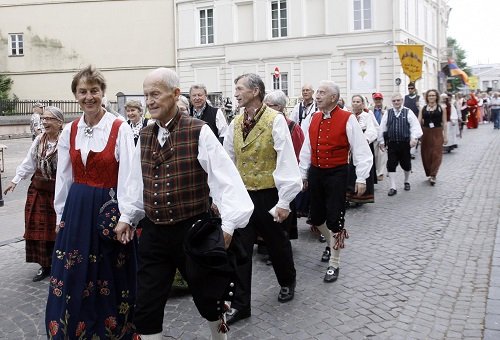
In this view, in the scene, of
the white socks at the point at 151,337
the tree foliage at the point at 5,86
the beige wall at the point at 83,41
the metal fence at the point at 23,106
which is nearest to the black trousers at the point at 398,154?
the white socks at the point at 151,337

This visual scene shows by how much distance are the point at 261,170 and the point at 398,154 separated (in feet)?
22.7

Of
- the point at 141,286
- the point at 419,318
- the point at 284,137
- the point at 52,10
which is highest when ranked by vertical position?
the point at 52,10

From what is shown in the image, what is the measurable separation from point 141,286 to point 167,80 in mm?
1270

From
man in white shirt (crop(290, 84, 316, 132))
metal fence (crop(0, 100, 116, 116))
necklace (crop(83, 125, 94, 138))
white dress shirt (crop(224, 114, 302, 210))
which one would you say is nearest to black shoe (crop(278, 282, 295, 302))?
white dress shirt (crop(224, 114, 302, 210))

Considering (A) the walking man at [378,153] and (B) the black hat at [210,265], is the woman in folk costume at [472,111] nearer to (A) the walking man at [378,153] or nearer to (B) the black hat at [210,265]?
(A) the walking man at [378,153]

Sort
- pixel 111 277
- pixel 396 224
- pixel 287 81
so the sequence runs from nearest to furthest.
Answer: pixel 111 277 → pixel 396 224 → pixel 287 81

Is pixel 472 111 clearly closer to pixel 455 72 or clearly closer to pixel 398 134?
pixel 455 72

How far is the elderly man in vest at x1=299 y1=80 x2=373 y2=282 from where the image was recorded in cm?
557

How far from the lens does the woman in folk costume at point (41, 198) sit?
18.6 feet

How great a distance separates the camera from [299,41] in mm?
32844

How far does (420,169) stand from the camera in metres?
14.3

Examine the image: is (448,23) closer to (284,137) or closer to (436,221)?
(436,221)

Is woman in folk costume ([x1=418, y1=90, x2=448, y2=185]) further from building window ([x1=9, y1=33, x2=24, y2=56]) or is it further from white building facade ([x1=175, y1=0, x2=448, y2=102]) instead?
building window ([x1=9, y1=33, x2=24, y2=56])

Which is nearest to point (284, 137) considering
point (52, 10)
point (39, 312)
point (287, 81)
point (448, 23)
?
point (39, 312)
